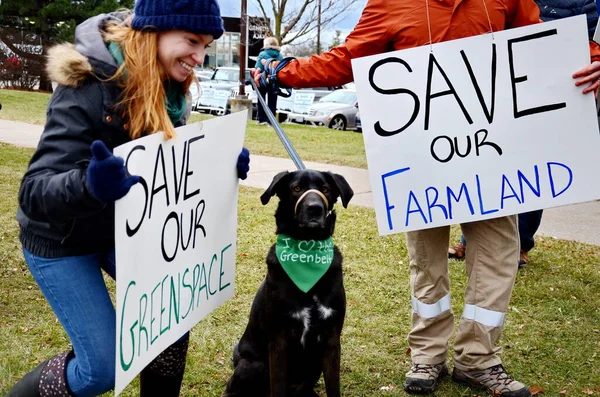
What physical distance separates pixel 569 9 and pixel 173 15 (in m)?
3.62

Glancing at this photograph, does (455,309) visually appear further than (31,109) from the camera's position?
No

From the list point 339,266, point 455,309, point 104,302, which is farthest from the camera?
point 455,309

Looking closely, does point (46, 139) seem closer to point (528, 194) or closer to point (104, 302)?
point (104, 302)

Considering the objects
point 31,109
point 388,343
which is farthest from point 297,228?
point 31,109

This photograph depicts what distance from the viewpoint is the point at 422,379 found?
3.72 m

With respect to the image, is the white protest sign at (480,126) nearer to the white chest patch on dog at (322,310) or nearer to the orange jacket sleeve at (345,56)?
the orange jacket sleeve at (345,56)

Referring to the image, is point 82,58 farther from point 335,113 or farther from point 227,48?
point 227,48

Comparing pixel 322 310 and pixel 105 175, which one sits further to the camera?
pixel 322 310

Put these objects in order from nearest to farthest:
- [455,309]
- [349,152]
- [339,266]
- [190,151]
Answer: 1. [190,151]
2. [339,266]
3. [455,309]
4. [349,152]

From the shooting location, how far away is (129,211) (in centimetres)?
235

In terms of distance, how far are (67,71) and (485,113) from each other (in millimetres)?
2050

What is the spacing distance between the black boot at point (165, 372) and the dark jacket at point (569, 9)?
3742 millimetres

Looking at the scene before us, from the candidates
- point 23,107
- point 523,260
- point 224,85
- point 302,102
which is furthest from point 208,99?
point 523,260

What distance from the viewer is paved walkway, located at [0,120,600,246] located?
24.0 feet
